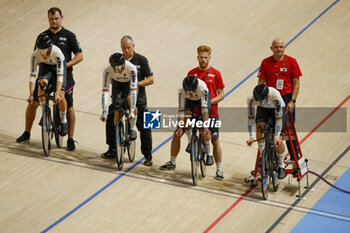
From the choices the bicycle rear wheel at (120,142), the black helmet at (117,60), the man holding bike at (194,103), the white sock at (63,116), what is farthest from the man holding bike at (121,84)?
the white sock at (63,116)

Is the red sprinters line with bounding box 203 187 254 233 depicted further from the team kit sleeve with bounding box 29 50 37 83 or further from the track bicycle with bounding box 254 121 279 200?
the team kit sleeve with bounding box 29 50 37 83

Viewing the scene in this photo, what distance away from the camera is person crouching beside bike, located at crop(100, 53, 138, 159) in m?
7.69

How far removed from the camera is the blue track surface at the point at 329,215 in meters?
7.25

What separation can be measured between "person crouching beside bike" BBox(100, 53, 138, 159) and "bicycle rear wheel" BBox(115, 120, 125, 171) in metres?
0.11

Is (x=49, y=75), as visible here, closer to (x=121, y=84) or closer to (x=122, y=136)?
(x=121, y=84)

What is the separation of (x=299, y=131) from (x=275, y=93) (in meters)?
2.05

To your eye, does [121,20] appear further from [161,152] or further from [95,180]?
[95,180]

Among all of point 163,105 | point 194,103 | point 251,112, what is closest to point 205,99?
point 194,103

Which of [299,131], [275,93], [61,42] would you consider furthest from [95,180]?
[299,131]

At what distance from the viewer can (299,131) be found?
9.34 meters

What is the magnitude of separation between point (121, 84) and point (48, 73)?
931 millimetres

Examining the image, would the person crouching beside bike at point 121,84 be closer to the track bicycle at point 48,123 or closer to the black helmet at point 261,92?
the track bicycle at point 48,123

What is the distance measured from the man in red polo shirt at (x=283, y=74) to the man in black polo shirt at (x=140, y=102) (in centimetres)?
135

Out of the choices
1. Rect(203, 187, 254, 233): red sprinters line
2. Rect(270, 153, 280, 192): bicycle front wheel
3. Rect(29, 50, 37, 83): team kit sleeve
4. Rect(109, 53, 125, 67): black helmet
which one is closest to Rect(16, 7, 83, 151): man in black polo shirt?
Rect(29, 50, 37, 83): team kit sleeve
